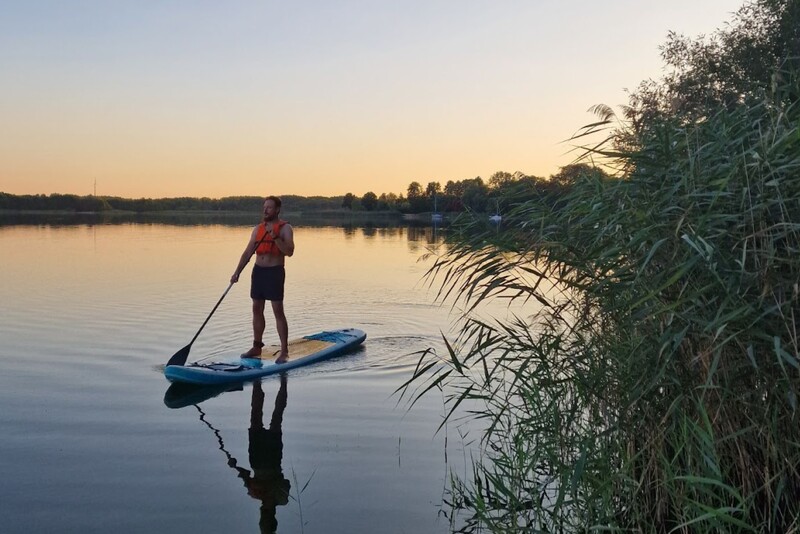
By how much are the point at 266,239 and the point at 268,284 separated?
55 cm

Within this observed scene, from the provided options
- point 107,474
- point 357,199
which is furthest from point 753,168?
point 357,199

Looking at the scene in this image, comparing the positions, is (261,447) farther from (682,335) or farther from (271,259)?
(682,335)

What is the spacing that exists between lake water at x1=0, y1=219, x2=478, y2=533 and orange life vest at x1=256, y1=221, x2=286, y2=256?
5.11ft

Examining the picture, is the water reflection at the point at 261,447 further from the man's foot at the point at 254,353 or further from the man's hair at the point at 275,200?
the man's hair at the point at 275,200

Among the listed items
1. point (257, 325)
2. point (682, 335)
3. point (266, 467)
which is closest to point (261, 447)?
point (266, 467)

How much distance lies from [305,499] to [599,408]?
2.07 meters

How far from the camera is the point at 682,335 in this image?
130 inches

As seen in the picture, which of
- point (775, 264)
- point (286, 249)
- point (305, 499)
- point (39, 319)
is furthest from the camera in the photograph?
point (39, 319)

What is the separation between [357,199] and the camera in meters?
110

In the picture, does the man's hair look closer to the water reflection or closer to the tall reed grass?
the water reflection

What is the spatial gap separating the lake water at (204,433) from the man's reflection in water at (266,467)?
0.02 meters

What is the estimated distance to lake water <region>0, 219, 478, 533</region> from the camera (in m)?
4.60

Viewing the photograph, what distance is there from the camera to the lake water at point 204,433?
4.60m

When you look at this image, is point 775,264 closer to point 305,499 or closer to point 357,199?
point 305,499
